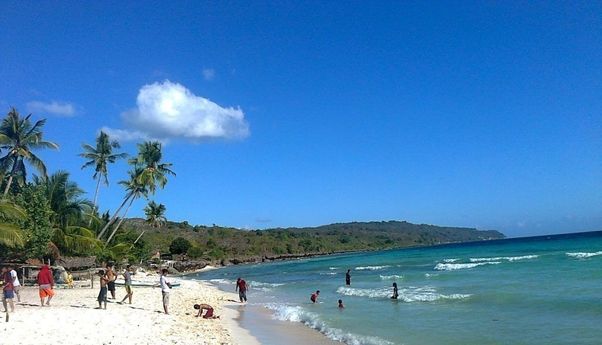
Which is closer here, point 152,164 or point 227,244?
point 152,164

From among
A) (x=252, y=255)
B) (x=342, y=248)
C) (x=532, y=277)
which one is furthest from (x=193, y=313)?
(x=342, y=248)

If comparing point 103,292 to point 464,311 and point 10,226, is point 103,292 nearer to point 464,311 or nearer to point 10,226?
point 10,226

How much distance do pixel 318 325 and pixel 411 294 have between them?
10.2 meters

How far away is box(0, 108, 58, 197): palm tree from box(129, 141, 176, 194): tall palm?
1321 cm

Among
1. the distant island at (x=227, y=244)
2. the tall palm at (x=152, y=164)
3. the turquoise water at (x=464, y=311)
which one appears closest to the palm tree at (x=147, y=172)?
the tall palm at (x=152, y=164)

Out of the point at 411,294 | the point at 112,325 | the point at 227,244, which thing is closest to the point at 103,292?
the point at 112,325

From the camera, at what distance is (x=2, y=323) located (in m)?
13.1

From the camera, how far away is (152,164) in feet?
158

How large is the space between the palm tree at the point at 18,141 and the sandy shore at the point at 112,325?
15.2 metres

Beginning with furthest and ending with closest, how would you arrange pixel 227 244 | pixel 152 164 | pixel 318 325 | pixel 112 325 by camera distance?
pixel 227 244 < pixel 152 164 < pixel 318 325 < pixel 112 325

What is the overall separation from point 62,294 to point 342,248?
132 metres

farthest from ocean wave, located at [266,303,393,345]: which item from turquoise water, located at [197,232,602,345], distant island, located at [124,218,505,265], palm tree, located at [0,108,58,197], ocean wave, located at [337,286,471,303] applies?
distant island, located at [124,218,505,265]

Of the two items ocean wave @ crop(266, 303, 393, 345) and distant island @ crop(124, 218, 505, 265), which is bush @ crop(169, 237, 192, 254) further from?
ocean wave @ crop(266, 303, 393, 345)

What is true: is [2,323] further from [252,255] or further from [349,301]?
[252,255]
